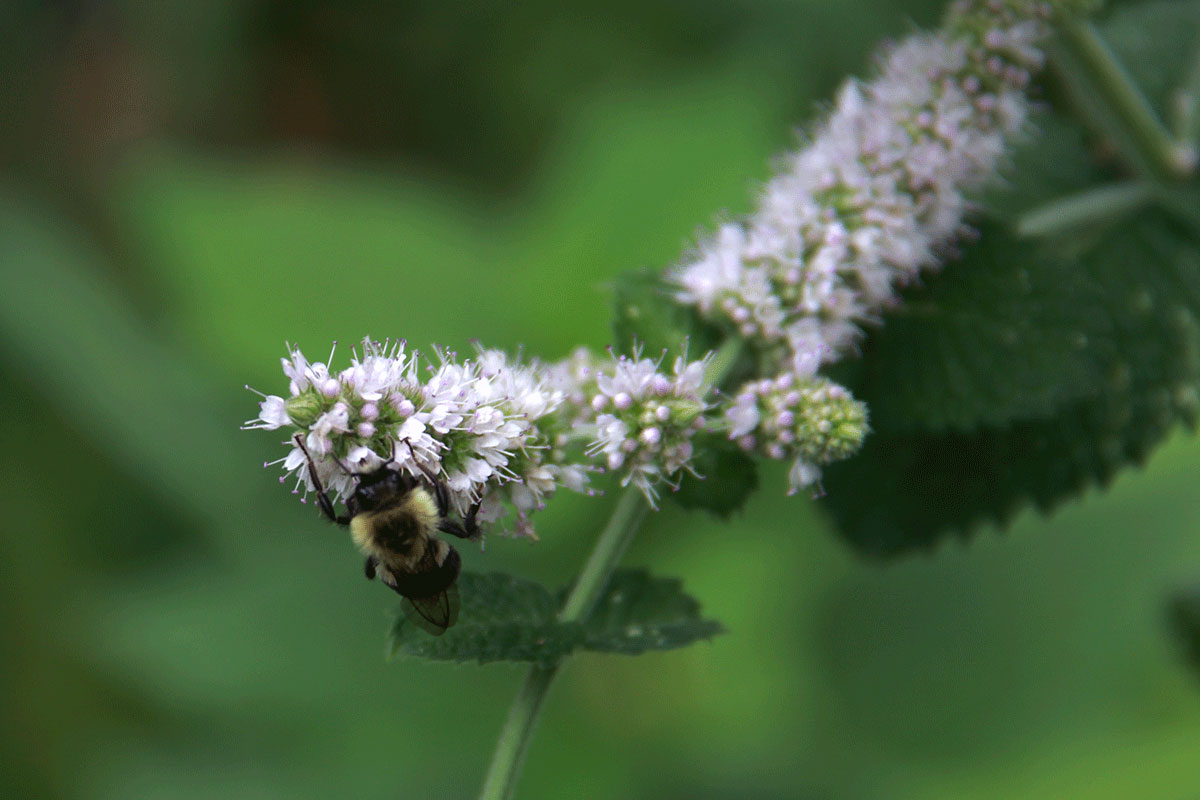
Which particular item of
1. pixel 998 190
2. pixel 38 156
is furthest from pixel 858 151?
pixel 38 156

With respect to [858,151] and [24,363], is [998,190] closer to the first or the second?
[858,151]

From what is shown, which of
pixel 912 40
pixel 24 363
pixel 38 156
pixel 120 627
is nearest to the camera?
pixel 912 40

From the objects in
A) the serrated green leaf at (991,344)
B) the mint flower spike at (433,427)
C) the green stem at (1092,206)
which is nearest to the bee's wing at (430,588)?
the mint flower spike at (433,427)

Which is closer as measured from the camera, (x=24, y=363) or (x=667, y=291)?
(x=667, y=291)

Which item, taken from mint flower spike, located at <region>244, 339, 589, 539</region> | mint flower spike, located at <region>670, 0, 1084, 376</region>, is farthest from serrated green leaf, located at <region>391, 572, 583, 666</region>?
mint flower spike, located at <region>670, 0, 1084, 376</region>

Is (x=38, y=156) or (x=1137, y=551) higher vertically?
(x=38, y=156)

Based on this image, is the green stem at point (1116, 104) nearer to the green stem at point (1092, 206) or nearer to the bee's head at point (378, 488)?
the green stem at point (1092, 206)

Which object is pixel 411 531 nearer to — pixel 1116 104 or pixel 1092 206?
pixel 1092 206
